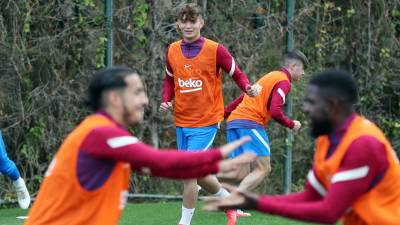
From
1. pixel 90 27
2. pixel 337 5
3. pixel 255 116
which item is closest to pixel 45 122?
pixel 90 27

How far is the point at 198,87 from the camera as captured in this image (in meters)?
8.17

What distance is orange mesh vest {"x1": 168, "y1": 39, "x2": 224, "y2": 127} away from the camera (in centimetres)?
816

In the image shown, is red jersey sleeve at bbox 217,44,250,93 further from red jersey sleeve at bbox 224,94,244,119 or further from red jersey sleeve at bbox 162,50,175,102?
red jersey sleeve at bbox 224,94,244,119

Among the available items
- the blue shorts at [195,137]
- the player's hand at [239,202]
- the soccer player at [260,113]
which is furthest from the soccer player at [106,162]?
the soccer player at [260,113]

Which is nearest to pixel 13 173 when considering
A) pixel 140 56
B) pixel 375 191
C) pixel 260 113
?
pixel 260 113

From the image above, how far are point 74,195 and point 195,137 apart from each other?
4.04 meters

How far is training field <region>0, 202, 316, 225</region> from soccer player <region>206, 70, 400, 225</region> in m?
4.67

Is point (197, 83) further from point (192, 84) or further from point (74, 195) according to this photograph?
point (74, 195)

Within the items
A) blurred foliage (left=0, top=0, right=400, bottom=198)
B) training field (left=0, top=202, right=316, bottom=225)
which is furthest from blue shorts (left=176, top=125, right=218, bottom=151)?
blurred foliage (left=0, top=0, right=400, bottom=198)

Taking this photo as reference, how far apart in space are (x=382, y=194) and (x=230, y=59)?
14.2 feet

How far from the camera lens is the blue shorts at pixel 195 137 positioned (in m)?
8.10

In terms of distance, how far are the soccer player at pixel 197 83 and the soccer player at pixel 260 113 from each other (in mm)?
588

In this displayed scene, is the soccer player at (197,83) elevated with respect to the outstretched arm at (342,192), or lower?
lower

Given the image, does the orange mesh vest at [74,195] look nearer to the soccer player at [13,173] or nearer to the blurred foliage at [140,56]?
the soccer player at [13,173]
